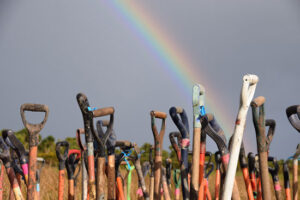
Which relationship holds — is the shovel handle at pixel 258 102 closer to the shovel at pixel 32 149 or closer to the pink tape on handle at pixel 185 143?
the pink tape on handle at pixel 185 143

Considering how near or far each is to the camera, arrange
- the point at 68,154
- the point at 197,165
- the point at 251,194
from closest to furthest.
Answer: the point at 197,165 → the point at 251,194 → the point at 68,154

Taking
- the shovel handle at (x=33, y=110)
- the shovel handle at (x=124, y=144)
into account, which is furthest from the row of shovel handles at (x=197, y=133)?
the shovel handle at (x=124, y=144)

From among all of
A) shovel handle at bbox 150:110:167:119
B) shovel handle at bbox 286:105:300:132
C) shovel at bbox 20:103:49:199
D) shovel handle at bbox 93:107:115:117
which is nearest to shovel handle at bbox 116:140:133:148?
shovel handle at bbox 150:110:167:119

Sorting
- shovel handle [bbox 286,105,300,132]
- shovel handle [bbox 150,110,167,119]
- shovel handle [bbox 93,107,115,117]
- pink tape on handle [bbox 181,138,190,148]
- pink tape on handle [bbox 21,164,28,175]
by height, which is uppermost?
shovel handle [bbox 150,110,167,119]

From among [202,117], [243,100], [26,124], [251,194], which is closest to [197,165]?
[202,117]

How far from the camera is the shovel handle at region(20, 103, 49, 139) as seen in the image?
400cm

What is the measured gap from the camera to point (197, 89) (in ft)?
11.7

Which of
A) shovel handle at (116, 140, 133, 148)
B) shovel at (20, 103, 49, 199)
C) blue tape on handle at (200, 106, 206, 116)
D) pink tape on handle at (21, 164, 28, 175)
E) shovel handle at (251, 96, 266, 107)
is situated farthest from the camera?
shovel handle at (116, 140, 133, 148)

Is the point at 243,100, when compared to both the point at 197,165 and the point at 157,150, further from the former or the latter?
the point at 157,150

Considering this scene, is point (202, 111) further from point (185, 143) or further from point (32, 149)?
point (32, 149)

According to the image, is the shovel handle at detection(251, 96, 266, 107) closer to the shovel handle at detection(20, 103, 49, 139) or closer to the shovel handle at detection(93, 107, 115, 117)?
the shovel handle at detection(93, 107, 115, 117)

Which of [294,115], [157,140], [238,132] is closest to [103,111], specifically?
[157,140]

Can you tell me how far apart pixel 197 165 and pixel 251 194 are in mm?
1134

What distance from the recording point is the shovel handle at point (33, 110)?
157 inches
